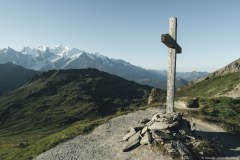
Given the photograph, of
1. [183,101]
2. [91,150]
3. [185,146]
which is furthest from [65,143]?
[183,101]

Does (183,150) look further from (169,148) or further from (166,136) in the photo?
(166,136)

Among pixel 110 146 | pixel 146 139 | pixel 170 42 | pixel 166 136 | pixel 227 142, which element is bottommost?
pixel 110 146

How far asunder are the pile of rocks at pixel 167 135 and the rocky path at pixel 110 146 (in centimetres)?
79

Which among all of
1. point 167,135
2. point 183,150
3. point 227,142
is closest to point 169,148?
point 183,150

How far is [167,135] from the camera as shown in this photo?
2814 cm

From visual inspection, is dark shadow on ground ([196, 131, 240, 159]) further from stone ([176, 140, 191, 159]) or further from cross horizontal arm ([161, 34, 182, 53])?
cross horizontal arm ([161, 34, 182, 53])

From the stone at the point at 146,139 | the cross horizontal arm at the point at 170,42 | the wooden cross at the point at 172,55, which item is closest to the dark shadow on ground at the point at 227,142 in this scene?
the stone at the point at 146,139

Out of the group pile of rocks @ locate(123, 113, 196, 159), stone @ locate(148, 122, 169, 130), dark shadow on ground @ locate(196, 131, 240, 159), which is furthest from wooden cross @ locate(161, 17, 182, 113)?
dark shadow on ground @ locate(196, 131, 240, 159)

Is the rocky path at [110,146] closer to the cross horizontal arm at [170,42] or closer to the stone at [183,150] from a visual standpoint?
the stone at [183,150]

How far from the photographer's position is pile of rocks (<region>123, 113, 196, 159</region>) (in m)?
27.2

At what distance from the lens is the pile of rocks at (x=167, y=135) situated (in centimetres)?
2719

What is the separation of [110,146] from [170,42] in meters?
11.8

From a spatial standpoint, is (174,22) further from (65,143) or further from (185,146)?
(65,143)

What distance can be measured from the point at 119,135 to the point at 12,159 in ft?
45.2
